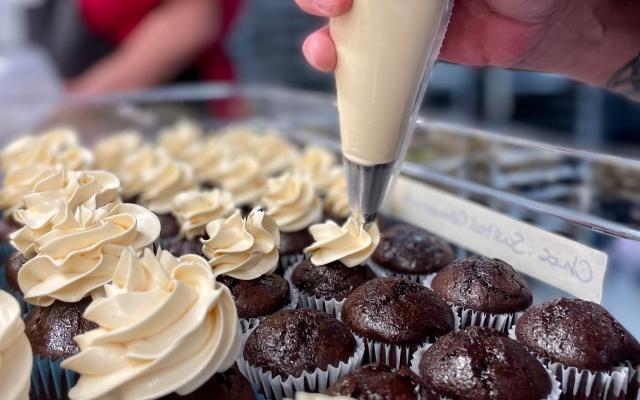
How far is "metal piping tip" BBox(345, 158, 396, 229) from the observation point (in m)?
1.61

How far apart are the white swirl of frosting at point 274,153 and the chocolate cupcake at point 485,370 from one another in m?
1.74

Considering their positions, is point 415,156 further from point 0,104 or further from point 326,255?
point 0,104

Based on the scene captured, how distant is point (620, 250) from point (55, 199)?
8.06 feet

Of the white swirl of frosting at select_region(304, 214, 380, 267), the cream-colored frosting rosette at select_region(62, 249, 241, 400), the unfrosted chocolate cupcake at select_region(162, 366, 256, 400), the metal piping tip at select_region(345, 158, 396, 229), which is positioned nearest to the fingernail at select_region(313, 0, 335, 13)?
the metal piping tip at select_region(345, 158, 396, 229)

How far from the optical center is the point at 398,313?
68.0 inches

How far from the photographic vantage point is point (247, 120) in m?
4.14

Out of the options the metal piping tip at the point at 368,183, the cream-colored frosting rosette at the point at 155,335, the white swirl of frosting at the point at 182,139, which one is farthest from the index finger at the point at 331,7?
the white swirl of frosting at the point at 182,139

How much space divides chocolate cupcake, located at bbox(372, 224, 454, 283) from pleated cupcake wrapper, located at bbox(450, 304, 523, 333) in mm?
291

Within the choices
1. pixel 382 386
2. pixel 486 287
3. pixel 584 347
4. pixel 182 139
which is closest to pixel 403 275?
pixel 486 287

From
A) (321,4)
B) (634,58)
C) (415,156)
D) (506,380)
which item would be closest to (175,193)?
(415,156)

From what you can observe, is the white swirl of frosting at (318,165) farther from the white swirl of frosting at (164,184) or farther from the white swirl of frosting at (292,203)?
the white swirl of frosting at (164,184)

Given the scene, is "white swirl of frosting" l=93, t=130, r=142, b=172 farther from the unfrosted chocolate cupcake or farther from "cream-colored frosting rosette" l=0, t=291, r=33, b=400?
the unfrosted chocolate cupcake

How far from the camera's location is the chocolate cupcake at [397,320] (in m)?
1.71

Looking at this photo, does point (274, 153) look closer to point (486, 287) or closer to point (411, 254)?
point (411, 254)
